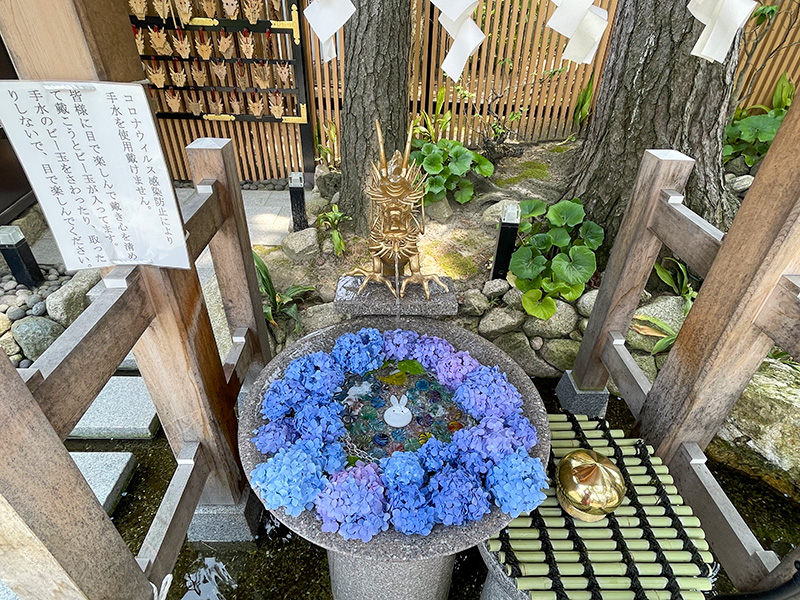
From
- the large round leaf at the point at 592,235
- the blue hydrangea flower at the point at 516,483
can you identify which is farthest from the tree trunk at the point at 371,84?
the blue hydrangea flower at the point at 516,483

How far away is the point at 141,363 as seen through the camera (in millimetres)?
2053

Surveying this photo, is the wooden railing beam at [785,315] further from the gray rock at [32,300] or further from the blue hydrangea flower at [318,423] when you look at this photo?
the gray rock at [32,300]

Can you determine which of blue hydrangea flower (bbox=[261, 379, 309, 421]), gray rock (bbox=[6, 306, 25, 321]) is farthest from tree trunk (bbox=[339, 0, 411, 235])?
gray rock (bbox=[6, 306, 25, 321])

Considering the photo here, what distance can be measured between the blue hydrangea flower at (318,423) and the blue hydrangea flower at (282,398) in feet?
0.15

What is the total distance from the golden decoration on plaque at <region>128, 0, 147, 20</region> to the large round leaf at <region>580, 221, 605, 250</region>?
5.04m

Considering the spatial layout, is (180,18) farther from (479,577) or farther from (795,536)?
(795,536)

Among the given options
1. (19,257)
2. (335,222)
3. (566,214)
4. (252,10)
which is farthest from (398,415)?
(252,10)

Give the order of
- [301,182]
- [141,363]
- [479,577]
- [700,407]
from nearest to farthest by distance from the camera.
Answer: [141,363], [700,407], [479,577], [301,182]

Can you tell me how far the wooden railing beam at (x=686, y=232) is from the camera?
2.16 m

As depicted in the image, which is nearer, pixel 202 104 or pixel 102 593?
pixel 102 593

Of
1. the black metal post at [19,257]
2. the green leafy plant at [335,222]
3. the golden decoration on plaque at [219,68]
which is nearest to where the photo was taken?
the black metal post at [19,257]

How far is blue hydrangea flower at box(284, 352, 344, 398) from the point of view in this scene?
6.91 feet

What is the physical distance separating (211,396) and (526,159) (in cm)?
474

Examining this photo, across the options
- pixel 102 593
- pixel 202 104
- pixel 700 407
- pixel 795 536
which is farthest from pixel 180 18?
pixel 795 536
